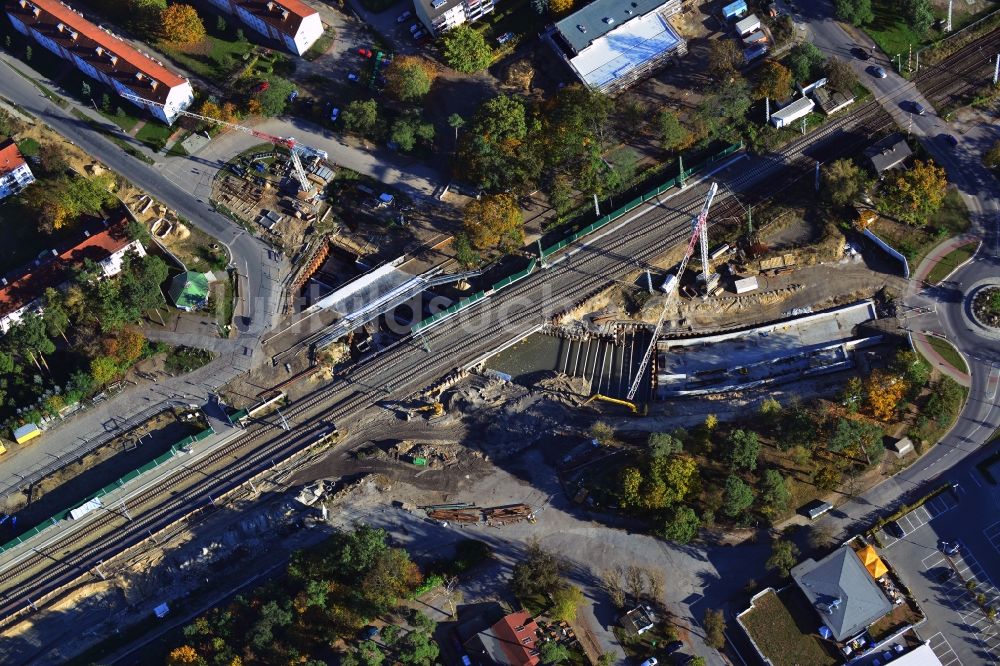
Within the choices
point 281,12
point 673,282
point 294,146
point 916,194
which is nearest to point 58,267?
point 294,146

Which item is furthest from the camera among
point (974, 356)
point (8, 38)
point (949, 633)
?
point (8, 38)

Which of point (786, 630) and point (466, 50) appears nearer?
point (786, 630)

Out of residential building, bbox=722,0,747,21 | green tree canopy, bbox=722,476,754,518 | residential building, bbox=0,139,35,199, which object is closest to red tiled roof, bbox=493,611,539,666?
green tree canopy, bbox=722,476,754,518

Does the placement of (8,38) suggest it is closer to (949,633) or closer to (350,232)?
(350,232)

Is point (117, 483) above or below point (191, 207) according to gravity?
below

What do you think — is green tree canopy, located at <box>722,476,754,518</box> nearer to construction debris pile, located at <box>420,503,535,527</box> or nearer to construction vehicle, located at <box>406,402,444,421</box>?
construction debris pile, located at <box>420,503,535,527</box>

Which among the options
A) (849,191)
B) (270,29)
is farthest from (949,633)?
(270,29)

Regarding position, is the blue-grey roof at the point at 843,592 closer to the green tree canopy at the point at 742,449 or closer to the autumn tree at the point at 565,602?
the green tree canopy at the point at 742,449

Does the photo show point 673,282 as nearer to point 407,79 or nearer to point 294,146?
point 407,79
